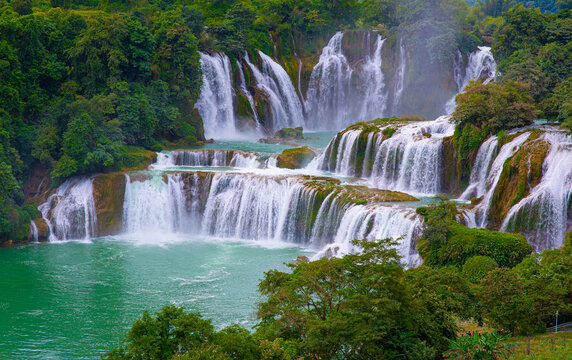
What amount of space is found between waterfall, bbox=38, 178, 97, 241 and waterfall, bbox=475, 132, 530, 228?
1831cm

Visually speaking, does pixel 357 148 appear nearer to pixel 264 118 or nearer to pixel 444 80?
pixel 264 118

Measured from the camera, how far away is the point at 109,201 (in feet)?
95.1

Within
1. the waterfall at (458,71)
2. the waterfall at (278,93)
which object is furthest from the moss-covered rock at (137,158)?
the waterfall at (458,71)

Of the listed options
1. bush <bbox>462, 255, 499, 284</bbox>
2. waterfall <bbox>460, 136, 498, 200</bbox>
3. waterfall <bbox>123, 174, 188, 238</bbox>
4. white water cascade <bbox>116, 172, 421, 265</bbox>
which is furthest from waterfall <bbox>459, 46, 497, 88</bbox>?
bush <bbox>462, 255, 499, 284</bbox>

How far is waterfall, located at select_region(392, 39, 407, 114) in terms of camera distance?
50.0 meters

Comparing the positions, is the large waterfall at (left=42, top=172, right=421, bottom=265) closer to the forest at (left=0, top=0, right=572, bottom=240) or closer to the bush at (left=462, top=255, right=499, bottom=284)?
the forest at (left=0, top=0, right=572, bottom=240)

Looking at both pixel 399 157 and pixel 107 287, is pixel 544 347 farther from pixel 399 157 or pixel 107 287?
pixel 399 157

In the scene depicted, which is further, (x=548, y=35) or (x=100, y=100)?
(x=548, y=35)

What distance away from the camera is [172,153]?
34.3 m

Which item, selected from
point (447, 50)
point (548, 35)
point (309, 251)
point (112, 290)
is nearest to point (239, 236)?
point (309, 251)

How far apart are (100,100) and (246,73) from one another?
16.5m

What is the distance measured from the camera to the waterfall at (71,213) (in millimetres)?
27938

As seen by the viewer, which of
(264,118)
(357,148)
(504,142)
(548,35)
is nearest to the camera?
(504,142)

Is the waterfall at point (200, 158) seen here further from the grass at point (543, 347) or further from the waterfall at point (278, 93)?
the grass at point (543, 347)
